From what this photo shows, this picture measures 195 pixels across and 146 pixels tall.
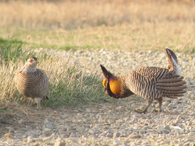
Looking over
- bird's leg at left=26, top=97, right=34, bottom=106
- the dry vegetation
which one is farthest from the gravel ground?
the dry vegetation

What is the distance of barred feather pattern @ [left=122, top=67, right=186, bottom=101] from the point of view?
4.69 m

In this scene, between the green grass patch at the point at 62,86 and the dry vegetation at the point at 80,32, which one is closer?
the green grass patch at the point at 62,86

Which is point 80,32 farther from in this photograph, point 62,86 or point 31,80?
point 31,80

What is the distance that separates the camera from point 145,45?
862 cm

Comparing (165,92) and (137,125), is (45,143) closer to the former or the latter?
(137,125)

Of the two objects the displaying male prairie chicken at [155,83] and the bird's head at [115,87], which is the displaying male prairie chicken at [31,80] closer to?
the bird's head at [115,87]

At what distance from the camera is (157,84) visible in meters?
4.69

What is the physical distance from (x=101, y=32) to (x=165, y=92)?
6.11m

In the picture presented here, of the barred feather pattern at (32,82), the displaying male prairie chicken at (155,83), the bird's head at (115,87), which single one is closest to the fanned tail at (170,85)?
the displaying male prairie chicken at (155,83)

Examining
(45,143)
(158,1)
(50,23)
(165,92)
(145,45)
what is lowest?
(45,143)

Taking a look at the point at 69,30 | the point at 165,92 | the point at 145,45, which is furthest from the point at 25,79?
the point at 69,30

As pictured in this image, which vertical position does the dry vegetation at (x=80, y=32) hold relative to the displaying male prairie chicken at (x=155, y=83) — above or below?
above

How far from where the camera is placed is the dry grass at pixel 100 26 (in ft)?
29.4

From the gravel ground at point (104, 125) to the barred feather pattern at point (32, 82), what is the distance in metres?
0.26
